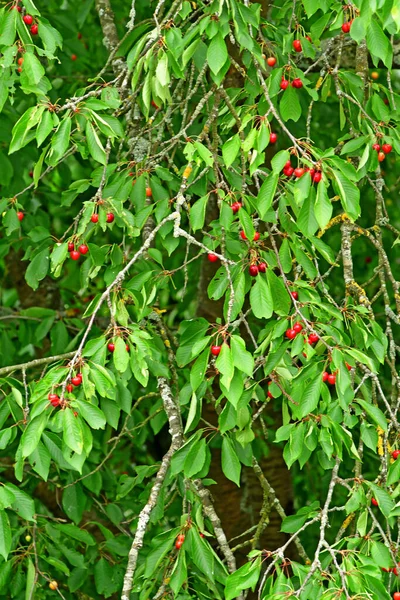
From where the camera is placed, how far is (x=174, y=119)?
11.9ft

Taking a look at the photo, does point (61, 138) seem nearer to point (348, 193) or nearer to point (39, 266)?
point (348, 193)

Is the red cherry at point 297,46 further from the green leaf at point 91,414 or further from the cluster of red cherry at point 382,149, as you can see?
the green leaf at point 91,414

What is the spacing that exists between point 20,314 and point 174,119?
0.95 m

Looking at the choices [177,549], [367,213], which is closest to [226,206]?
[177,549]

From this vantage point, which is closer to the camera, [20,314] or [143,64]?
[143,64]

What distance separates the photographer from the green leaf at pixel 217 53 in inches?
77.9

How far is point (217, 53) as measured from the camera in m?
1.98

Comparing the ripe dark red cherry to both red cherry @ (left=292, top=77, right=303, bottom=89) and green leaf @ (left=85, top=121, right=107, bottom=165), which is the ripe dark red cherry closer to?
green leaf @ (left=85, top=121, right=107, bottom=165)

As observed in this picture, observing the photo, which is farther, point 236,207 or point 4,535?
point 236,207

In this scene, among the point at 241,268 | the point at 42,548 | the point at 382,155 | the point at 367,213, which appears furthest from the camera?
the point at 367,213

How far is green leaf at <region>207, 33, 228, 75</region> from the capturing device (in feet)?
6.49

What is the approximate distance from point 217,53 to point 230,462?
89 centimetres

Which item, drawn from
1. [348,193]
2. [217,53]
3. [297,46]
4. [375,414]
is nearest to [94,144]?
[217,53]

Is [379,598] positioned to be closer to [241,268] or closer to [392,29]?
[241,268]
